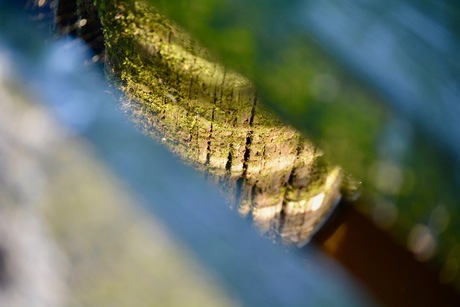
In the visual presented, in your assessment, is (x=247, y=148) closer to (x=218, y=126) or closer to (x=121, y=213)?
(x=218, y=126)

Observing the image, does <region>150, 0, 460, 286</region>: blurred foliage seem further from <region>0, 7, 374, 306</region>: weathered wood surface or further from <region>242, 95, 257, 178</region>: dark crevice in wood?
<region>0, 7, 374, 306</region>: weathered wood surface

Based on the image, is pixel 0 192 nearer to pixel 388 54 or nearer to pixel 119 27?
pixel 119 27

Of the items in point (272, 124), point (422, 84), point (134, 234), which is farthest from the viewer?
point (134, 234)

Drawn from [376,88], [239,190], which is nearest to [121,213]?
[239,190]

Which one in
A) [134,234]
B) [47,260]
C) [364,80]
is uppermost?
[364,80]

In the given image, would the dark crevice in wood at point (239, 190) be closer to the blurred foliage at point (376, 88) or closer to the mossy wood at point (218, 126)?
the mossy wood at point (218, 126)

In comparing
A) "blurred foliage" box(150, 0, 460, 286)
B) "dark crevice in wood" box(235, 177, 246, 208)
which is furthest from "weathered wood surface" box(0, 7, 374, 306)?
"blurred foliage" box(150, 0, 460, 286)

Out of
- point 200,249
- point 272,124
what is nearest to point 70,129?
point 200,249
